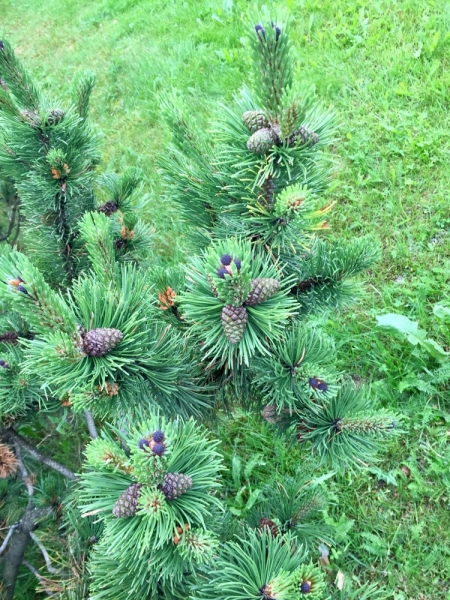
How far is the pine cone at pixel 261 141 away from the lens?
3.32 feet

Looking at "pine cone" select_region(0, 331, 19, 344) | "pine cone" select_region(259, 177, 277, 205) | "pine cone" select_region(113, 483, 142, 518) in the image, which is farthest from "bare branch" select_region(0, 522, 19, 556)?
"pine cone" select_region(259, 177, 277, 205)

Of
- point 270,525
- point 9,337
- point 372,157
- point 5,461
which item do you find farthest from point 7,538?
point 372,157

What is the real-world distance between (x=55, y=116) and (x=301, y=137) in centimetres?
85

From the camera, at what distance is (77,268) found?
172 centimetres

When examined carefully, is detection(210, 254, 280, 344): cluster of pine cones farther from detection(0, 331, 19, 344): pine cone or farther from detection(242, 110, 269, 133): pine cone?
detection(0, 331, 19, 344): pine cone

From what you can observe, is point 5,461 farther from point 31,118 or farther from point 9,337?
point 31,118

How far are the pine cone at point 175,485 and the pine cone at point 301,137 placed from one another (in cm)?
72

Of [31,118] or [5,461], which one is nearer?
[31,118]

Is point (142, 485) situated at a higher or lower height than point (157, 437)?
lower

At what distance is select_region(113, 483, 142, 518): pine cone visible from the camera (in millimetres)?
907

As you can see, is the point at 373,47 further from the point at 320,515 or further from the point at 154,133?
the point at 320,515

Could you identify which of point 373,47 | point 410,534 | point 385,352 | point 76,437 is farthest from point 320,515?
point 373,47

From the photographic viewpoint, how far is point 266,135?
1014 mm

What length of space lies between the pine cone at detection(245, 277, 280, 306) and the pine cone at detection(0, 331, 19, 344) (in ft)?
2.86
